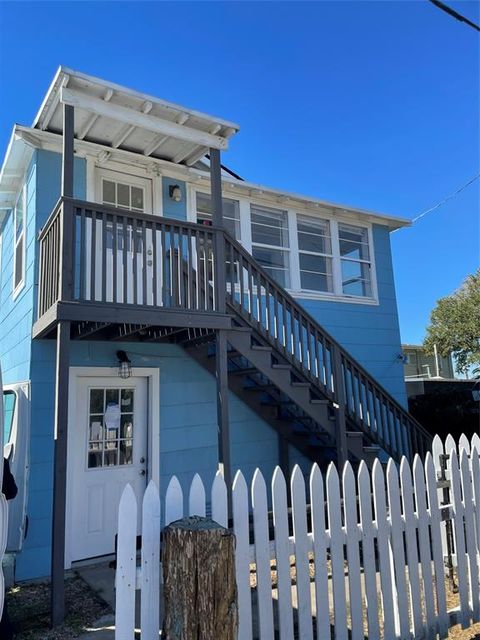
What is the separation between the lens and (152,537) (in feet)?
7.86

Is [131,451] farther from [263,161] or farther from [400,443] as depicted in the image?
[263,161]

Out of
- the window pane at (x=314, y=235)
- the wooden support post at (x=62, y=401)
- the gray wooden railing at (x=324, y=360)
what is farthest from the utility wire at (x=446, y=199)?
the wooden support post at (x=62, y=401)

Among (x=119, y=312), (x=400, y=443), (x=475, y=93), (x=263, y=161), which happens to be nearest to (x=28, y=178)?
(x=119, y=312)

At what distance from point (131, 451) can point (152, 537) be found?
409 cm

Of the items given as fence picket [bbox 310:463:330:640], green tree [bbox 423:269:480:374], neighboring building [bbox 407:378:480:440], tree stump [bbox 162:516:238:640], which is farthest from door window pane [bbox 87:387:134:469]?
green tree [bbox 423:269:480:374]

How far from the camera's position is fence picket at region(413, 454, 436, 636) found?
3367 millimetres

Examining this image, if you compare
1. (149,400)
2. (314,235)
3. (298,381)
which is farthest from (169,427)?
(314,235)

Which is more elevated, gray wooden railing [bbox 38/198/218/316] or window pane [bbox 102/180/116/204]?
window pane [bbox 102/180/116/204]

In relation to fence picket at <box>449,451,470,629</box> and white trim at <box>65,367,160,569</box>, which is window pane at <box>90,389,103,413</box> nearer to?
white trim at <box>65,367,160,569</box>

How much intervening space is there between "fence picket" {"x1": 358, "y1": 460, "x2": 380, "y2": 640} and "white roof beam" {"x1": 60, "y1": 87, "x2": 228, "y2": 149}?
14.6 ft

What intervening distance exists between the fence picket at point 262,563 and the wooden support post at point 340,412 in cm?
373

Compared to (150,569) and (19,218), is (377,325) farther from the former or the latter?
(150,569)

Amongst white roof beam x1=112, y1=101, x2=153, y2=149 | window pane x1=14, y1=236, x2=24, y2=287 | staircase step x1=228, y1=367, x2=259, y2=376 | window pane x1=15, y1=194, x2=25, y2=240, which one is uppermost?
white roof beam x1=112, y1=101, x2=153, y2=149

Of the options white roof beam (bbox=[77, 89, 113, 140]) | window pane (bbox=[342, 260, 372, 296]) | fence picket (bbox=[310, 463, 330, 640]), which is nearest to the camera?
fence picket (bbox=[310, 463, 330, 640])
